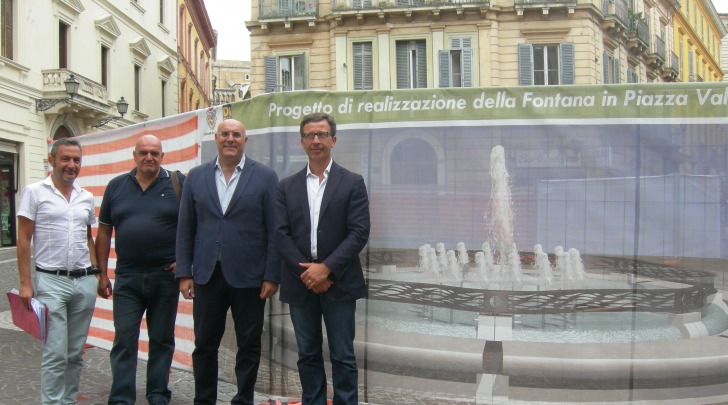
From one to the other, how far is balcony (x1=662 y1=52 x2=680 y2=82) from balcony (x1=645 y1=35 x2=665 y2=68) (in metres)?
0.96

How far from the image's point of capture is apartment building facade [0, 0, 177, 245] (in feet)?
75.4

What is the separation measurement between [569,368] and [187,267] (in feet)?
8.36

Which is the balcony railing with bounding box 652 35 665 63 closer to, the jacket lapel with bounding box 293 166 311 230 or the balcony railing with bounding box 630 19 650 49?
the balcony railing with bounding box 630 19 650 49

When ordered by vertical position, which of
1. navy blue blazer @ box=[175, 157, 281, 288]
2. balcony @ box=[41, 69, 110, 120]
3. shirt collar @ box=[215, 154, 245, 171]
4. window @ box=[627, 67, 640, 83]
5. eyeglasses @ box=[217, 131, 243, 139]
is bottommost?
navy blue blazer @ box=[175, 157, 281, 288]

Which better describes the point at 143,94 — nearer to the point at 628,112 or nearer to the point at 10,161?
the point at 10,161

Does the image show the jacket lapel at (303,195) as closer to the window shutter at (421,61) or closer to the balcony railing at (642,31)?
the window shutter at (421,61)

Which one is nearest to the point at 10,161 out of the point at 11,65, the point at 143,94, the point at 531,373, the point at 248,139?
the point at 11,65

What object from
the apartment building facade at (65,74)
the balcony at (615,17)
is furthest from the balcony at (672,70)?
the apartment building facade at (65,74)

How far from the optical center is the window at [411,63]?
27.4 meters

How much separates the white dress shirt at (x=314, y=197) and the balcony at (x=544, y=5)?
2377 cm

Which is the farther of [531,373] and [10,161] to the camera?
[10,161]

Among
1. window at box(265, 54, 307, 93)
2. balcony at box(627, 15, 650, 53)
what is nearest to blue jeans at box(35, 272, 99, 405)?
window at box(265, 54, 307, 93)

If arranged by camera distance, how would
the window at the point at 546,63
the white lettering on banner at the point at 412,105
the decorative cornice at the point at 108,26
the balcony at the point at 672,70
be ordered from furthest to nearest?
1. the balcony at the point at 672,70
2. the decorative cornice at the point at 108,26
3. the window at the point at 546,63
4. the white lettering on banner at the point at 412,105

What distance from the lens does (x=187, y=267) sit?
15.4ft
